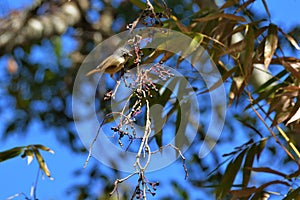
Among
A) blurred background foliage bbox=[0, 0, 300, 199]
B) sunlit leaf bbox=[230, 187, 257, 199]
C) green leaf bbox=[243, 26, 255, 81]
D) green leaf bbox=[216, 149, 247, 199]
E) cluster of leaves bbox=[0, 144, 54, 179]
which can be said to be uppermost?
blurred background foliage bbox=[0, 0, 300, 199]

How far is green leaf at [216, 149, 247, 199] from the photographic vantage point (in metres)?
1.15

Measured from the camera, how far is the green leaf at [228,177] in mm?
1147

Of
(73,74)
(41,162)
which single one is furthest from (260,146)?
(73,74)

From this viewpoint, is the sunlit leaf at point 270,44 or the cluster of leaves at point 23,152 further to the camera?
the cluster of leaves at point 23,152

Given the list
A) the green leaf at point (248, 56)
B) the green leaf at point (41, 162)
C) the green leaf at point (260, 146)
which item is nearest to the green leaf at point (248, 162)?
the green leaf at point (260, 146)

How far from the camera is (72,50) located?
211 cm

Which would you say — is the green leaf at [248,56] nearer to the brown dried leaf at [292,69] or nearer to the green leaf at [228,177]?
the brown dried leaf at [292,69]

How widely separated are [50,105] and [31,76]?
13 cm

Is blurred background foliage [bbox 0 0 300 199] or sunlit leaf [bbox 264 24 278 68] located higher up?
blurred background foliage [bbox 0 0 300 199]

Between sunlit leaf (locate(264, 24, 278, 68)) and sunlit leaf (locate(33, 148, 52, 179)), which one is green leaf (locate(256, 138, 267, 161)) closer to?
sunlit leaf (locate(264, 24, 278, 68))

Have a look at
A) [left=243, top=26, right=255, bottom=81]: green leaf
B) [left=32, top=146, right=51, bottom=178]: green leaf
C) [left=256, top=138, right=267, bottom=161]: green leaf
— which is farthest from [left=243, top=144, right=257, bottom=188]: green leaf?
[left=32, top=146, right=51, bottom=178]: green leaf

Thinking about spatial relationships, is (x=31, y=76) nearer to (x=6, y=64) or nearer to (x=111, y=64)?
Answer: (x=6, y=64)

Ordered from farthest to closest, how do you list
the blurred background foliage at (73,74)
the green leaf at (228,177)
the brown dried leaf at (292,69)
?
1. the blurred background foliage at (73,74)
2. the green leaf at (228,177)
3. the brown dried leaf at (292,69)

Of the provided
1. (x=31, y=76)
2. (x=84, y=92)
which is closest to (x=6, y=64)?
(x=31, y=76)
